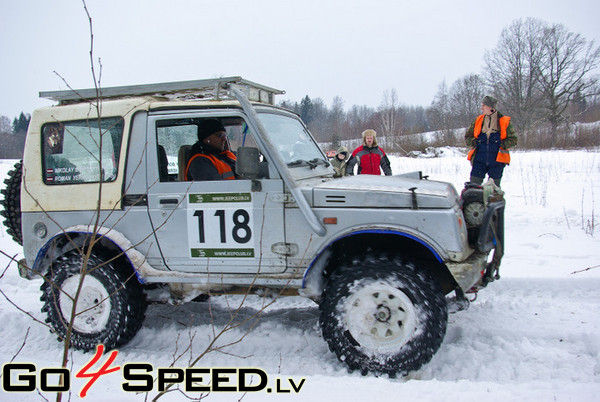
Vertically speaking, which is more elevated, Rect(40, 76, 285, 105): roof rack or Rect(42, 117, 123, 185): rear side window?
Rect(40, 76, 285, 105): roof rack

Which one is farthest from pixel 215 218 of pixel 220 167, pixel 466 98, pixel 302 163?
pixel 466 98

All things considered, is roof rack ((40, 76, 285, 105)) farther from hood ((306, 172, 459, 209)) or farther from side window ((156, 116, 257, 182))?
hood ((306, 172, 459, 209))

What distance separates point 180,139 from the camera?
394 cm

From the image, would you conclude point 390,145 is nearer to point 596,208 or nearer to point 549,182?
point 549,182

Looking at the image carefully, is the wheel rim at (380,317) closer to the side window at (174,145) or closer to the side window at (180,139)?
the side window at (180,139)

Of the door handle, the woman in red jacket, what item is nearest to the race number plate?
the door handle

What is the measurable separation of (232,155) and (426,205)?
215cm

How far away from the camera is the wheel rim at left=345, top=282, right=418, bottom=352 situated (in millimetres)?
2951

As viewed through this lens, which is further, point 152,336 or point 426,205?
point 152,336

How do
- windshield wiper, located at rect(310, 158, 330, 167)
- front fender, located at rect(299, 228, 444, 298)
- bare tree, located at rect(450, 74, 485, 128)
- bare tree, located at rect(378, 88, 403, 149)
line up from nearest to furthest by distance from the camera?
front fender, located at rect(299, 228, 444, 298), windshield wiper, located at rect(310, 158, 330, 167), bare tree, located at rect(378, 88, 403, 149), bare tree, located at rect(450, 74, 485, 128)

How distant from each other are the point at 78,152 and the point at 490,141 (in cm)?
533

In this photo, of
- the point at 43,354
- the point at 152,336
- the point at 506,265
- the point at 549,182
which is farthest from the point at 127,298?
the point at 549,182

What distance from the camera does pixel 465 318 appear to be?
386 centimetres

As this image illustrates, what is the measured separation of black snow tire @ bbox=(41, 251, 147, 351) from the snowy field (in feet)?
0.57
